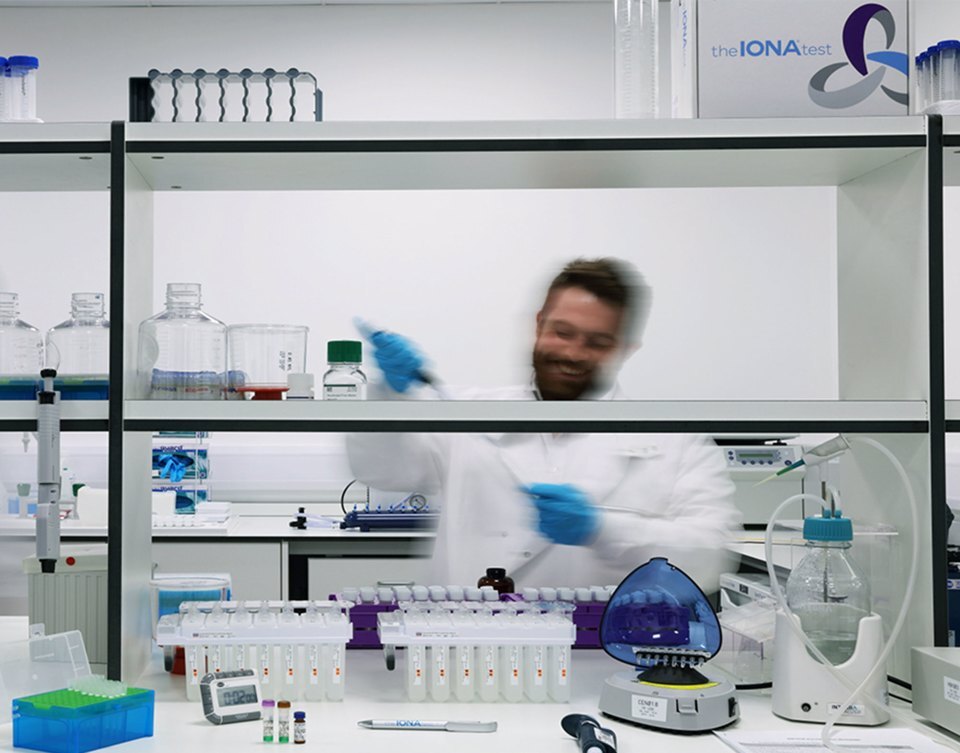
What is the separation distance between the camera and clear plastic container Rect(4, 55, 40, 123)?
1596 mm

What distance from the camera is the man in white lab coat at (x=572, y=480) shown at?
2.53m

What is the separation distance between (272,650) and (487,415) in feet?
1.58

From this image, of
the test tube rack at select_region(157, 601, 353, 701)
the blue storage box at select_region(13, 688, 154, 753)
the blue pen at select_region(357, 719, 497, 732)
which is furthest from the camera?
the test tube rack at select_region(157, 601, 353, 701)

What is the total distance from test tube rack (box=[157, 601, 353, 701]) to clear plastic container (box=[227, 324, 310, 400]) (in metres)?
0.37

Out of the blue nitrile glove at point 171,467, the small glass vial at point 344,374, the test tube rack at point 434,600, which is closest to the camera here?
the small glass vial at point 344,374

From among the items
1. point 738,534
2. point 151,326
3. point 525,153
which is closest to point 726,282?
point 738,534

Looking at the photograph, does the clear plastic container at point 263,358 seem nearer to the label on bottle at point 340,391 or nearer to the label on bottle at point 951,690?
the label on bottle at point 340,391

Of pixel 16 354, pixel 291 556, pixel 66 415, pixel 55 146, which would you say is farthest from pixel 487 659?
pixel 291 556

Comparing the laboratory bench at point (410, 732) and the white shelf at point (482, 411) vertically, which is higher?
the white shelf at point (482, 411)

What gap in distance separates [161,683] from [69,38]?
11.5 feet

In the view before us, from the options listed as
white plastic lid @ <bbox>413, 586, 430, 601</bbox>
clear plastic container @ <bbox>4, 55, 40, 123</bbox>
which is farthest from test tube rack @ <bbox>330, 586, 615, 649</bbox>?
clear plastic container @ <bbox>4, 55, 40, 123</bbox>

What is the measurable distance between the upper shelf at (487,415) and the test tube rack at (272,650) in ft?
0.98

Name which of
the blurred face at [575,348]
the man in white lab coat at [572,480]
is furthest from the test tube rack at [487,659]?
the blurred face at [575,348]

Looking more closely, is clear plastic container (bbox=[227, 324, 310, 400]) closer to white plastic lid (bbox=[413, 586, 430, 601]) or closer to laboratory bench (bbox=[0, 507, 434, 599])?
white plastic lid (bbox=[413, 586, 430, 601])
